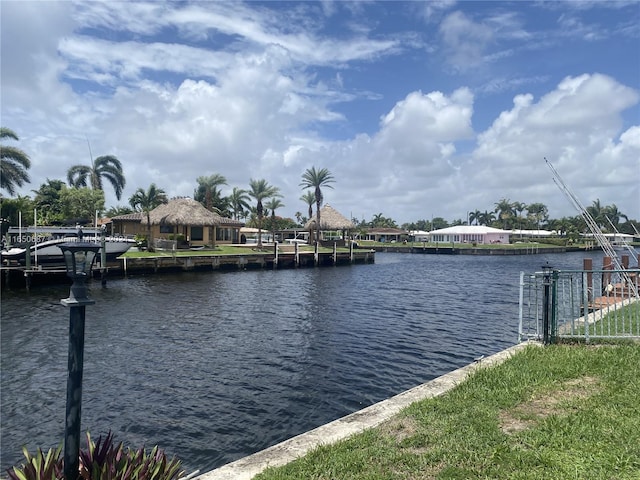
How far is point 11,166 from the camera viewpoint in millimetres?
44906

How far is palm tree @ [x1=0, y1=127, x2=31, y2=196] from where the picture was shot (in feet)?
146

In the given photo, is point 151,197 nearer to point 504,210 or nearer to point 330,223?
point 330,223

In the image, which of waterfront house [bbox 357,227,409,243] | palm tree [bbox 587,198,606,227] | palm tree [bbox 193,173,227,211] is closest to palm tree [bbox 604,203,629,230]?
palm tree [bbox 587,198,606,227]

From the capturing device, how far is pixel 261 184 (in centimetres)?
6712

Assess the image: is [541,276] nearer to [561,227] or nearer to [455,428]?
[455,428]

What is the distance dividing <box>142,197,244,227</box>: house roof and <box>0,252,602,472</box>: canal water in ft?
82.1

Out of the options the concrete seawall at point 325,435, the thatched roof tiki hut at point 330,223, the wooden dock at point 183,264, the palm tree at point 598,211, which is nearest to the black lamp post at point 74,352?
the concrete seawall at point 325,435

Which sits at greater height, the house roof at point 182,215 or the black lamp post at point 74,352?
the house roof at point 182,215

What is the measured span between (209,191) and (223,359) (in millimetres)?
59128

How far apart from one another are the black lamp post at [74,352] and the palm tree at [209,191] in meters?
64.9

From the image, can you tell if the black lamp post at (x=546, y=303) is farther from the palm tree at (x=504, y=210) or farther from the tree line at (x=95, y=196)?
the palm tree at (x=504, y=210)

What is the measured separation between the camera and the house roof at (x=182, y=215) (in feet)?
174

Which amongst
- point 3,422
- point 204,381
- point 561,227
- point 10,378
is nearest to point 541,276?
point 204,381

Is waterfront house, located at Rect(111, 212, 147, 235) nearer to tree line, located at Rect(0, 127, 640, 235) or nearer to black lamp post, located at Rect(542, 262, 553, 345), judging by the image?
tree line, located at Rect(0, 127, 640, 235)
